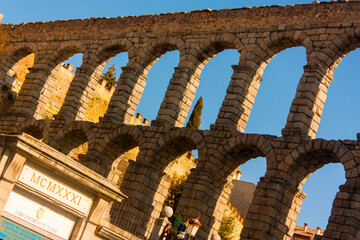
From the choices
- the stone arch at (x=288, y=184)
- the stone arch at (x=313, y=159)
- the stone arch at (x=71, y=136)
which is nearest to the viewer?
the stone arch at (x=313, y=159)

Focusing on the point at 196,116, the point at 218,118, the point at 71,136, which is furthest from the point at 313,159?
the point at 196,116

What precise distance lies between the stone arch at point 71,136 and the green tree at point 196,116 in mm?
14144

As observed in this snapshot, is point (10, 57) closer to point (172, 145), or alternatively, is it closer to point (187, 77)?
point (187, 77)

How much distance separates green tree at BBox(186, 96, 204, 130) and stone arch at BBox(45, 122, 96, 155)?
14144mm

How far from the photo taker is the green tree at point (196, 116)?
4462 centimetres

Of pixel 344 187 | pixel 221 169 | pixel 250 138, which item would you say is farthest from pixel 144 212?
pixel 344 187

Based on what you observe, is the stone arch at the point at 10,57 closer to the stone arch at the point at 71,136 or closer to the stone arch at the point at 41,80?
the stone arch at the point at 41,80

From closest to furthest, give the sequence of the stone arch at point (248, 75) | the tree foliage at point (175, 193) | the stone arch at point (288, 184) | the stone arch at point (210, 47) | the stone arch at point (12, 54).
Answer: the stone arch at point (288, 184)
the stone arch at point (248, 75)
the stone arch at point (210, 47)
the stone arch at point (12, 54)
the tree foliage at point (175, 193)

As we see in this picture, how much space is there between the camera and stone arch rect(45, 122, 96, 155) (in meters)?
30.2

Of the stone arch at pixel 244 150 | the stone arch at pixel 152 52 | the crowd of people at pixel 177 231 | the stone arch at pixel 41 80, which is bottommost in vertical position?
the crowd of people at pixel 177 231

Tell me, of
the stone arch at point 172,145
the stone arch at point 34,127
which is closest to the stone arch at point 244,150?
the stone arch at point 172,145

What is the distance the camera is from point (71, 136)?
31172 millimetres

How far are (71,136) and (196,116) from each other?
51.4 ft

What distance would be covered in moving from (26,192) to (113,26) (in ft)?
69.0
